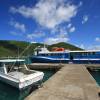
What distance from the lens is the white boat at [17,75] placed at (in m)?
18.8

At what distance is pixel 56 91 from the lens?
13172mm

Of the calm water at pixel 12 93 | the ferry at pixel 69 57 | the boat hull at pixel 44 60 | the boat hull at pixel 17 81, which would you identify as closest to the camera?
the calm water at pixel 12 93

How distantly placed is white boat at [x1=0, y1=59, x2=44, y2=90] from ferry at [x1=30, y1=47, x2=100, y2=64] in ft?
72.4

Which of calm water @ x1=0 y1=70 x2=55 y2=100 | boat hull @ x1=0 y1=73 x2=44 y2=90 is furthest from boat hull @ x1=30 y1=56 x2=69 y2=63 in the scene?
calm water @ x1=0 y1=70 x2=55 y2=100

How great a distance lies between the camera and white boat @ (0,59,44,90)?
18766 millimetres

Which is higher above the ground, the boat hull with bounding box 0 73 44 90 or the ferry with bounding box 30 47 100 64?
the ferry with bounding box 30 47 100 64

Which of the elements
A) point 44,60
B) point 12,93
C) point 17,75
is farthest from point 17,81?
point 44,60

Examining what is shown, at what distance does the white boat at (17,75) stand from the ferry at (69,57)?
72.4 feet

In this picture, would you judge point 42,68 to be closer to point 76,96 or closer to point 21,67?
point 21,67

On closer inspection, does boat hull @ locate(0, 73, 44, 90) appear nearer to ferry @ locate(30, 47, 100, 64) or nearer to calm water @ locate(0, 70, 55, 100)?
calm water @ locate(0, 70, 55, 100)

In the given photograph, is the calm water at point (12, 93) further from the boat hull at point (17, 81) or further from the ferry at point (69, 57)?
the ferry at point (69, 57)

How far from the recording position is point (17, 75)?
21.2m

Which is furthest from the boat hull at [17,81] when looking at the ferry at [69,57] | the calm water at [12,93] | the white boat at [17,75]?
the ferry at [69,57]

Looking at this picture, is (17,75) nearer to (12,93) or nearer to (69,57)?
(12,93)
